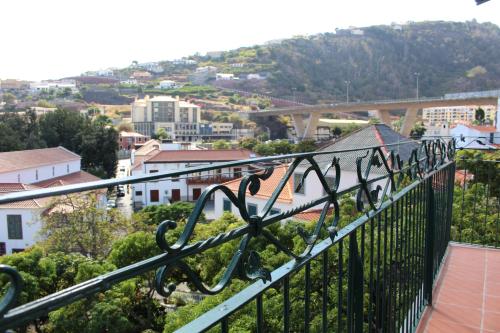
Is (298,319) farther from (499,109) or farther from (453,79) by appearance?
(453,79)

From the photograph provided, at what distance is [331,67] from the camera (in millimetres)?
128500

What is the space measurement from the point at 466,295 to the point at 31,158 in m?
36.3

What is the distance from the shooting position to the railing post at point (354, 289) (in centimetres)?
187

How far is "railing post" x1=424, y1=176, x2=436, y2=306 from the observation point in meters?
3.57

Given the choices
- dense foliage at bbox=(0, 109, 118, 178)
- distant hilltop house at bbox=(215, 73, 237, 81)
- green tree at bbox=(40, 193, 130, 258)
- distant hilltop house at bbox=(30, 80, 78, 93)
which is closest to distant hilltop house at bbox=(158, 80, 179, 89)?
distant hilltop house at bbox=(215, 73, 237, 81)

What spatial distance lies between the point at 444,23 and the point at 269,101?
2983 inches

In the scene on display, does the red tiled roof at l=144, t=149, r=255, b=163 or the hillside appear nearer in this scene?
the red tiled roof at l=144, t=149, r=255, b=163

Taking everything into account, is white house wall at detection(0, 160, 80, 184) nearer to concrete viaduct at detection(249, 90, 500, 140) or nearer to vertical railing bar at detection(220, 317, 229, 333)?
concrete viaduct at detection(249, 90, 500, 140)

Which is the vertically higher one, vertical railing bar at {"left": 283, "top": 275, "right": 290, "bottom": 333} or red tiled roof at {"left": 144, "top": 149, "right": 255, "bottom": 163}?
vertical railing bar at {"left": 283, "top": 275, "right": 290, "bottom": 333}

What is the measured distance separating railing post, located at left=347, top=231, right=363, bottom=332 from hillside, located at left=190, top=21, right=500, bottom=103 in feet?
359

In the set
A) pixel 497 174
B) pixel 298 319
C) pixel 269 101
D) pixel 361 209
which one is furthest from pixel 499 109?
pixel 269 101

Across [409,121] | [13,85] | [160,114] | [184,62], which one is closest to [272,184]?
[409,121]

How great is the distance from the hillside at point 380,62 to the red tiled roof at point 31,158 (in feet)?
257

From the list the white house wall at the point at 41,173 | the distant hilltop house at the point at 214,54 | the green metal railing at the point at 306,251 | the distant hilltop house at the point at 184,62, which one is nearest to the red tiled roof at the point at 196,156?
the white house wall at the point at 41,173
